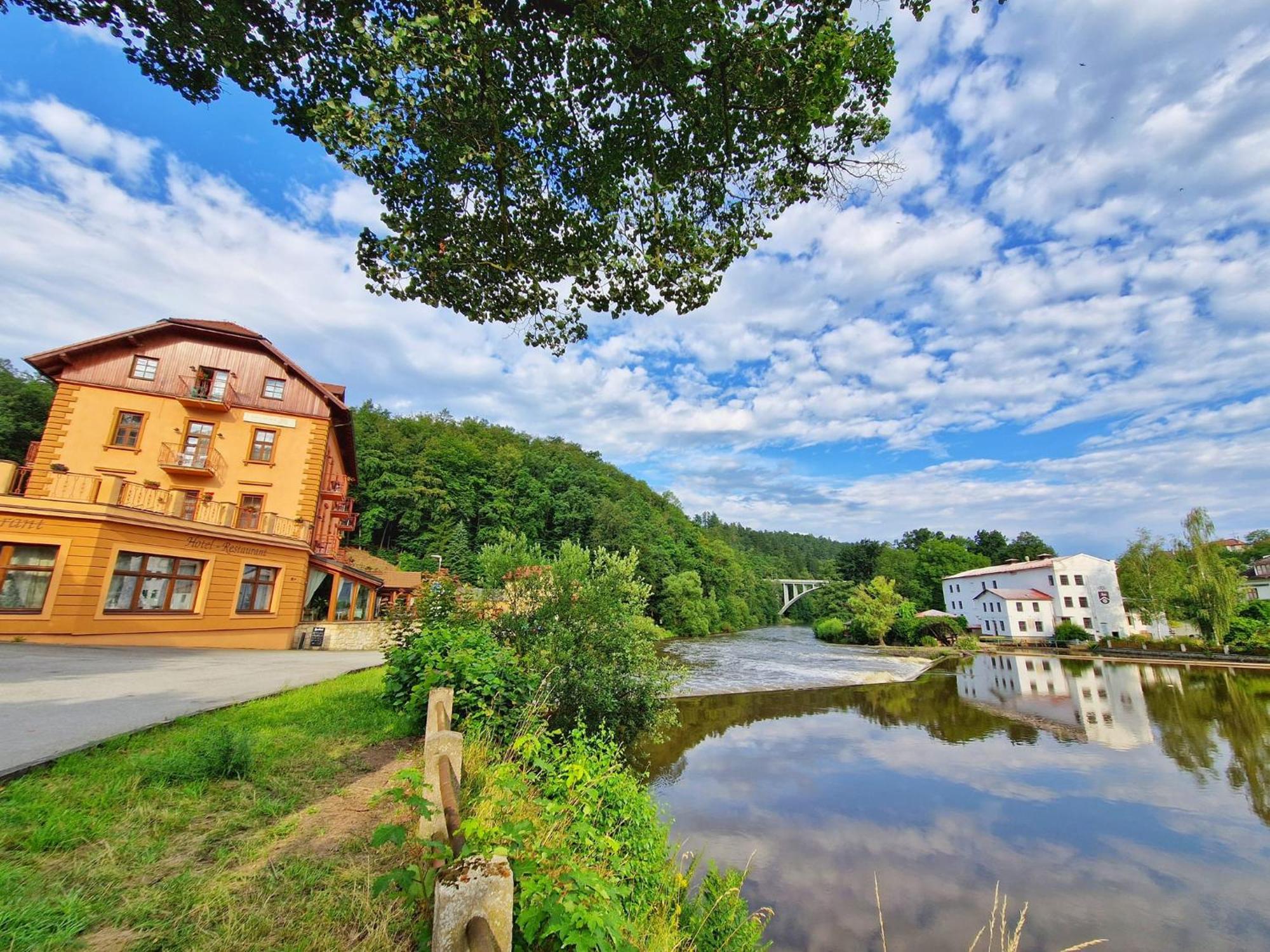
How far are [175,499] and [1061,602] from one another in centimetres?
6499

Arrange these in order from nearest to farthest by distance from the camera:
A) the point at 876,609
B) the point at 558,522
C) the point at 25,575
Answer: the point at 25,575 < the point at 876,609 < the point at 558,522

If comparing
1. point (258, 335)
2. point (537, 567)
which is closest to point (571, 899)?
point (537, 567)

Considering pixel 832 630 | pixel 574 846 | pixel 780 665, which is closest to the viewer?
pixel 574 846

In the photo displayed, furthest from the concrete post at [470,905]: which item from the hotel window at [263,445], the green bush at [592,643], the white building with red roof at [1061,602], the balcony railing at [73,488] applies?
the white building with red roof at [1061,602]

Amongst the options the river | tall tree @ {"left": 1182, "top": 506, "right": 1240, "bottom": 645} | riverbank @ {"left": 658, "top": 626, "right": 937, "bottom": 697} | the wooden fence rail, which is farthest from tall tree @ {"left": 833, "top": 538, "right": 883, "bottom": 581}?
the wooden fence rail

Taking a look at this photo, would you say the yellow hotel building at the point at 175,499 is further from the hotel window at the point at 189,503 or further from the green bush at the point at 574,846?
the green bush at the point at 574,846

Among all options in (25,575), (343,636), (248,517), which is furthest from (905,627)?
(25,575)

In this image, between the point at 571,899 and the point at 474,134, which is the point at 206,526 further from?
the point at 571,899

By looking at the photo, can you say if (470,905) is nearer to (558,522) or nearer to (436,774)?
(436,774)

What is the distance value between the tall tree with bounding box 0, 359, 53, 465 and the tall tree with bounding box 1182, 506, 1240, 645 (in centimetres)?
7550

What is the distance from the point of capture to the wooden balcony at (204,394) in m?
19.8

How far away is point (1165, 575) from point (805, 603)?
58.4m

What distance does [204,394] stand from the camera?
66.3 ft

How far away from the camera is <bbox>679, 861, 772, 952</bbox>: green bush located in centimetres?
471
